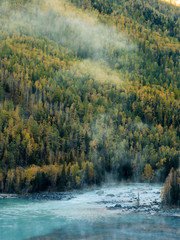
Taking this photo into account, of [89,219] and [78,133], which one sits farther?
[78,133]

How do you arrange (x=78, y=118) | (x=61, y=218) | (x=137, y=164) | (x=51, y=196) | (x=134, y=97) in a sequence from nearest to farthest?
(x=61, y=218) → (x=51, y=196) → (x=137, y=164) → (x=78, y=118) → (x=134, y=97)

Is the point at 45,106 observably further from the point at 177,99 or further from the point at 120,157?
the point at 177,99

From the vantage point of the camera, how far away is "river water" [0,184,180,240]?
51594mm

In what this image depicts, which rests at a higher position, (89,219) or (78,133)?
(78,133)

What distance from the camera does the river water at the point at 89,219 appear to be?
169 ft

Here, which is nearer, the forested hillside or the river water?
the river water

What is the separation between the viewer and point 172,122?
173 metres

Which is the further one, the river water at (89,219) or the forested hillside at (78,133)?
the forested hillside at (78,133)

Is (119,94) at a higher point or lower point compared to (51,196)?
higher

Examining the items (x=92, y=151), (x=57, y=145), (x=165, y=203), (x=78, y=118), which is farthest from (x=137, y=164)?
(x=165, y=203)

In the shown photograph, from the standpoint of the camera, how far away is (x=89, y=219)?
62562 mm

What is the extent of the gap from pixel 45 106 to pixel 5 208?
95.9 meters

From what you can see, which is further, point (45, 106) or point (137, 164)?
point (45, 106)

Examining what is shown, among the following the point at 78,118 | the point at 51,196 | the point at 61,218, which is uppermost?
the point at 78,118
